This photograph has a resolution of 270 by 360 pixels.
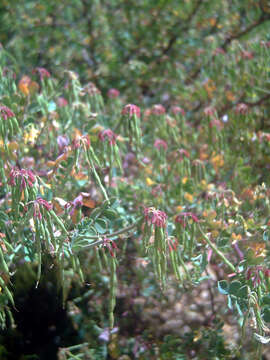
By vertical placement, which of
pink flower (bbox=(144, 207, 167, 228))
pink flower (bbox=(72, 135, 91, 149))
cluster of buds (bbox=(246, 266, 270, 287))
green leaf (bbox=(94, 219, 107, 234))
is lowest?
cluster of buds (bbox=(246, 266, 270, 287))

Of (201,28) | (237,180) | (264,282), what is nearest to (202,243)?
(264,282)

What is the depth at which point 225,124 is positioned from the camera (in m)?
2.19

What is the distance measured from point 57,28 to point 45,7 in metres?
0.15

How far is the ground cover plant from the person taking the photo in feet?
4.40

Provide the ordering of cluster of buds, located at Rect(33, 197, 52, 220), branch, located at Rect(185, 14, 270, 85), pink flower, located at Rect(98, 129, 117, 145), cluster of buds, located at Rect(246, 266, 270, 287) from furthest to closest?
branch, located at Rect(185, 14, 270, 85) → pink flower, located at Rect(98, 129, 117, 145) → cluster of buds, located at Rect(246, 266, 270, 287) → cluster of buds, located at Rect(33, 197, 52, 220)

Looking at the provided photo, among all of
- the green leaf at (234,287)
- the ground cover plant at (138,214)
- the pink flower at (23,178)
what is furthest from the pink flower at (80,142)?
the green leaf at (234,287)

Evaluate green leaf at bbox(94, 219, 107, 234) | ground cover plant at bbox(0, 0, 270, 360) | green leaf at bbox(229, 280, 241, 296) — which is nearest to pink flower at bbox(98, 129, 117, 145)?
ground cover plant at bbox(0, 0, 270, 360)

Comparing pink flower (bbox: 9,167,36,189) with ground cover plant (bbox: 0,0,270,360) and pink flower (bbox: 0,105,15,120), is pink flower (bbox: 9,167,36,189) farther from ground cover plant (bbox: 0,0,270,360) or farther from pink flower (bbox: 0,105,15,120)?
pink flower (bbox: 0,105,15,120)

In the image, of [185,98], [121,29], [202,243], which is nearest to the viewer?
[202,243]

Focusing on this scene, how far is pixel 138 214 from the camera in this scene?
1.69m

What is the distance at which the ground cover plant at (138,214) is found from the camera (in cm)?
134

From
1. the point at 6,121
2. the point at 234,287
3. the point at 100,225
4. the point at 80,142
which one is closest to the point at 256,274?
the point at 234,287

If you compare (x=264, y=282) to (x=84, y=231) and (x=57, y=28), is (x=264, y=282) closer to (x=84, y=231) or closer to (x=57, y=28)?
(x=84, y=231)

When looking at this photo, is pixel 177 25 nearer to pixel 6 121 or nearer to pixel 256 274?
pixel 6 121
